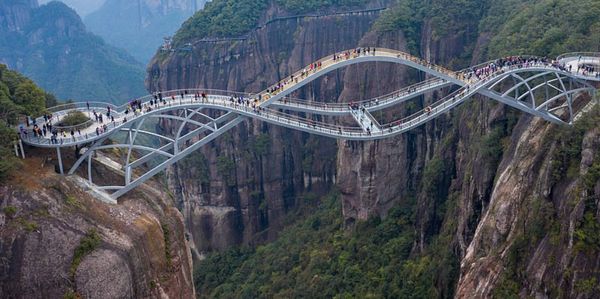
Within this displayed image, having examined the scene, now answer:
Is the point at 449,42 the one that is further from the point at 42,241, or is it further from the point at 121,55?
the point at 121,55

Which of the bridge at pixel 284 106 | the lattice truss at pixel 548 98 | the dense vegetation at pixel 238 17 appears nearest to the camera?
the bridge at pixel 284 106

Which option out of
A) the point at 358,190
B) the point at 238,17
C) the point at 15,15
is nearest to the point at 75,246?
the point at 358,190

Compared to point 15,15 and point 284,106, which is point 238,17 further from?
point 15,15

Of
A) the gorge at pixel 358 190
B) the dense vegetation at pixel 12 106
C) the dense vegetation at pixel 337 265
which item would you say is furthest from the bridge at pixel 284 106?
the dense vegetation at pixel 337 265

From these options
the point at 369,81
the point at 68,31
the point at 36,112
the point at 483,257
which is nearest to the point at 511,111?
the point at 483,257

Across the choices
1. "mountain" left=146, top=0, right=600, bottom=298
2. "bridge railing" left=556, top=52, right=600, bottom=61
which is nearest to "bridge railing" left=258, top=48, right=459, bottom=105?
"mountain" left=146, top=0, right=600, bottom=298

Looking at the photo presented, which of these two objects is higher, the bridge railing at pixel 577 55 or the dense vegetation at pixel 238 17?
the dense vegetation at pixel 238 17

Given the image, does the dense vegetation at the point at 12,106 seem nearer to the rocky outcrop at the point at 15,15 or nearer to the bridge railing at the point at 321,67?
the bridge railing at the point at 321,67
